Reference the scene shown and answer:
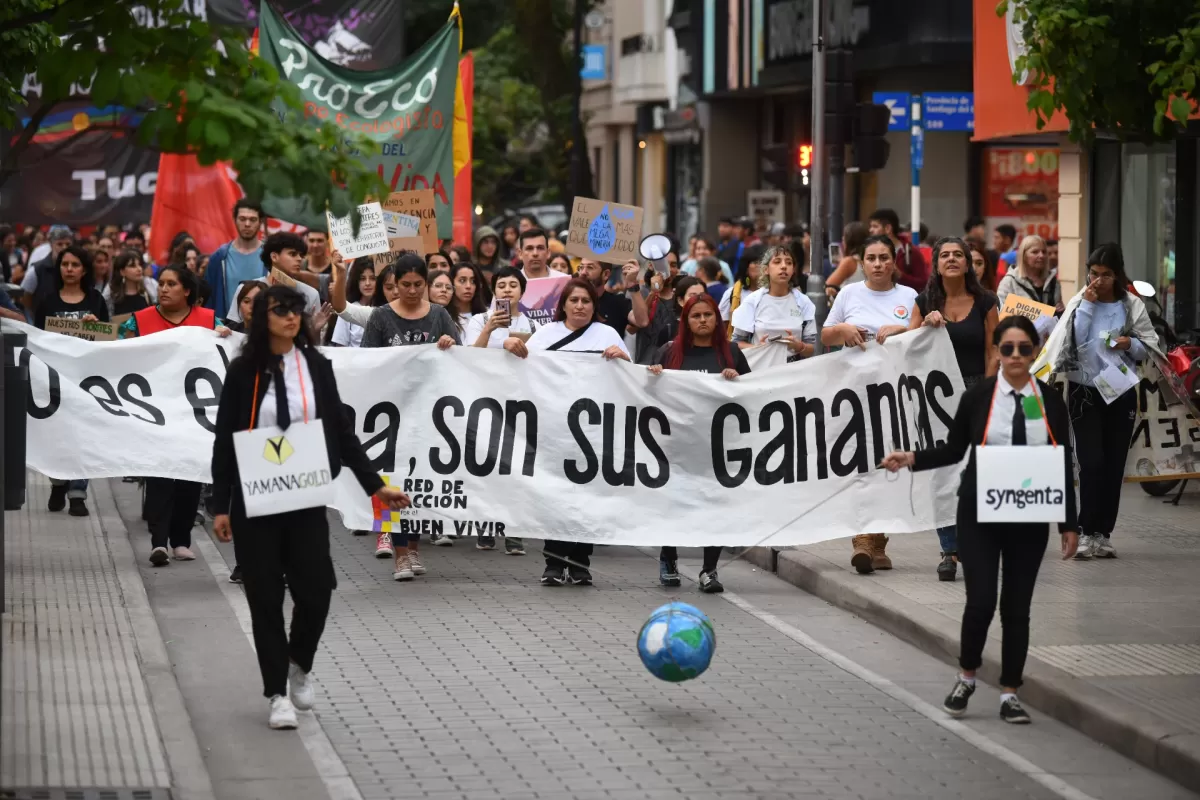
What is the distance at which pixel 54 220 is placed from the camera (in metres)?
21.8

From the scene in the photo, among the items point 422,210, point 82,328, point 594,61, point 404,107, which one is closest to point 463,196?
point 404,107

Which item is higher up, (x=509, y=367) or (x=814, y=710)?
(x=509, y=367)

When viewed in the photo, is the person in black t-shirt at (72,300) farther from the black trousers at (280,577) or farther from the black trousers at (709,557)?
the black trousers at (280,577)

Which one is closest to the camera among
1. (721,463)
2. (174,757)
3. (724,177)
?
(174,757)

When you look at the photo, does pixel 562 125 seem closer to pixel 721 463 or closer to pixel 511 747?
pixel 721 463

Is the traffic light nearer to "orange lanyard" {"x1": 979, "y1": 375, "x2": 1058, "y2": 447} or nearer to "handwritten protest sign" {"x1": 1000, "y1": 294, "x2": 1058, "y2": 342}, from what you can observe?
"handwritten protest sign" {"x1": 1000, "y1": 294, "x2": 1058, "y2": 342}

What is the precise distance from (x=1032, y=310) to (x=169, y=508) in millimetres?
5646

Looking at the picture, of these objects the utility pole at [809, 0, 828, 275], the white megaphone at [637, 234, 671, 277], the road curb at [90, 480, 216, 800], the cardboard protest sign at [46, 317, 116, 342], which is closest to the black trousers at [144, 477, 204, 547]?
the road curb at [90, 480, 216, 800]

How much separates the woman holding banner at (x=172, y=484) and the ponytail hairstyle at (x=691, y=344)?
2.69 meters

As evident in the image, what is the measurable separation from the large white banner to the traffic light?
6.25 metres

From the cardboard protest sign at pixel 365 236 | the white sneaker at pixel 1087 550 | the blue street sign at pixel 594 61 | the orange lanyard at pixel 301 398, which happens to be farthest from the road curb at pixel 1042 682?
the blue street sign at pixel 594 61

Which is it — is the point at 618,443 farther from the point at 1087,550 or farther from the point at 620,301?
the point at 620,301

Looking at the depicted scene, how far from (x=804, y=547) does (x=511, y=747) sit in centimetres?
507

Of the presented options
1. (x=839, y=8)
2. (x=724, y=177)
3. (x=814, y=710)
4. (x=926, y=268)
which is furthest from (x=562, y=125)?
(x=814, y=710)
